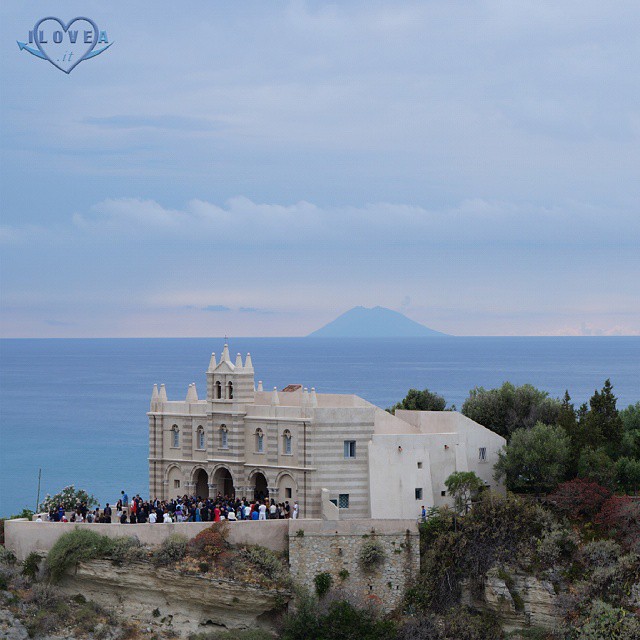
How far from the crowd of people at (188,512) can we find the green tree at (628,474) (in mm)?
16422

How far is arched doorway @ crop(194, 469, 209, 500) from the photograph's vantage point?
62.4 m

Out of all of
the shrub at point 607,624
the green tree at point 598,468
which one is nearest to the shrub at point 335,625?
the shrub at point 607,624

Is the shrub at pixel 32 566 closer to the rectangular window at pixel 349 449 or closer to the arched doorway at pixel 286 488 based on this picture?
the arched doorway at pixel 286 488

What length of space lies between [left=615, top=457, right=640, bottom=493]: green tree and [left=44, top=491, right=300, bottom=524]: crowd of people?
1642 cm

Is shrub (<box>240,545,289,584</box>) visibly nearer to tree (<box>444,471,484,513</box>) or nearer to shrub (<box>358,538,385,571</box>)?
shrub (<box>358,538,385,571</box>)

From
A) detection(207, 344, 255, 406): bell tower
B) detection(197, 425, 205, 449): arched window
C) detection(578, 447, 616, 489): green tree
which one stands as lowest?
detection(578, 447, 616, 489): green tree

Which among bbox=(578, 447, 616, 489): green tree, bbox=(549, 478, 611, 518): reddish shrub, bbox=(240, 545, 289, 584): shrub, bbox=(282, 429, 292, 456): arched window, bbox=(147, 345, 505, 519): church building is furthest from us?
bbox=(282, 429, 292, 456): arched window

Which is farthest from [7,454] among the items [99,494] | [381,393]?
[381,393]


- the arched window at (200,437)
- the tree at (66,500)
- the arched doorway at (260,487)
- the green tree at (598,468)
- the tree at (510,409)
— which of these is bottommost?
the tree at (66,500)

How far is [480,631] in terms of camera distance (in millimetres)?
52812

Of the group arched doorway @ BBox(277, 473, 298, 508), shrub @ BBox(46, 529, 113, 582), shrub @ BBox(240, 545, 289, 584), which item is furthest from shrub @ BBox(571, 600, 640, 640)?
shrub @ BBox(46, 529, 113, 582)

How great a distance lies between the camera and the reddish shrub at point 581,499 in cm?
5541

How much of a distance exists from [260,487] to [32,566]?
12679 millimetres

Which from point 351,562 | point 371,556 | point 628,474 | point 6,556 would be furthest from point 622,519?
point 6,556
